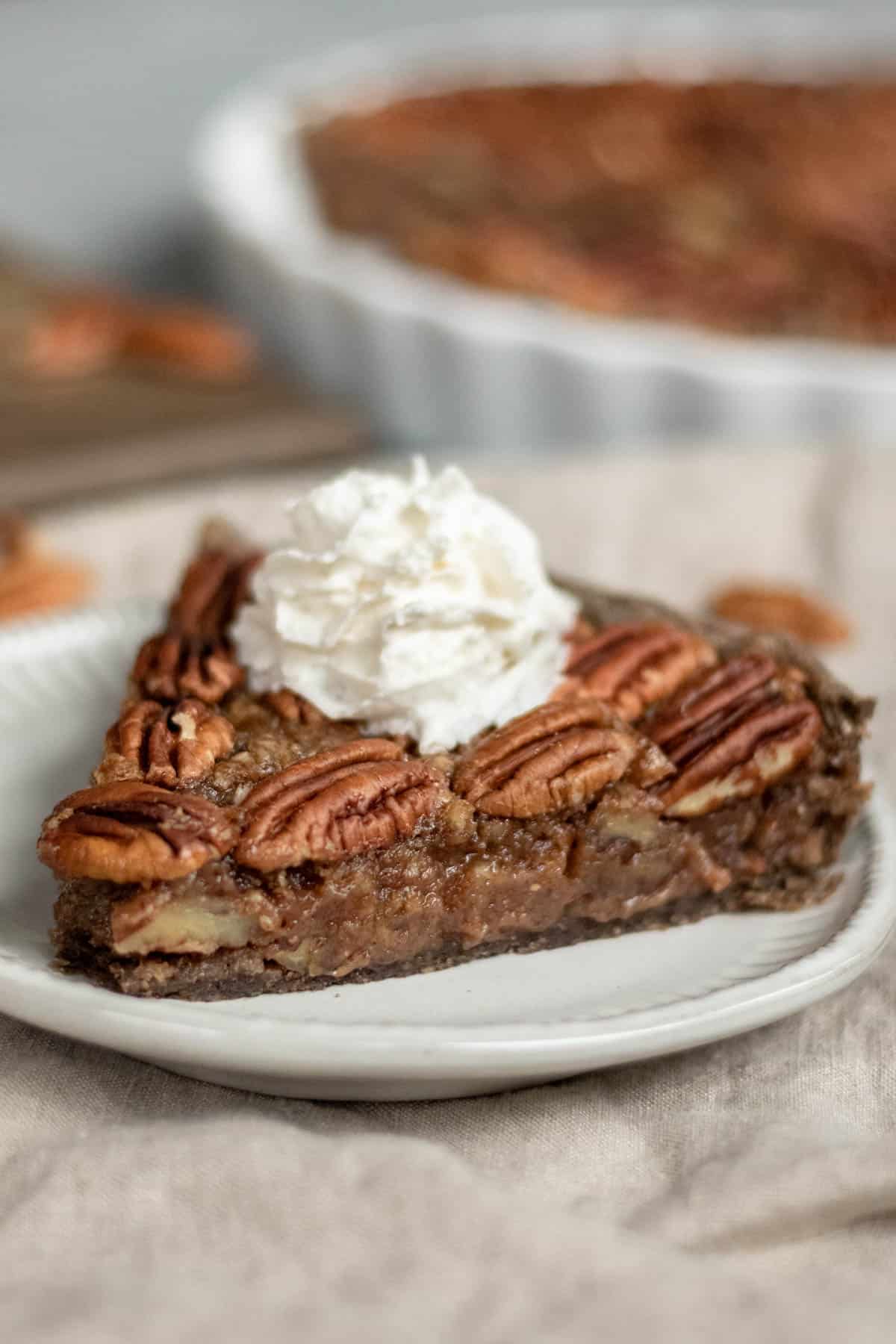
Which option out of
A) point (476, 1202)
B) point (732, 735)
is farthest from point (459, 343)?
point (476, 1202)

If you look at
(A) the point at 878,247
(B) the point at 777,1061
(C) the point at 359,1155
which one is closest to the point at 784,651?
(B) the point at 777,1061

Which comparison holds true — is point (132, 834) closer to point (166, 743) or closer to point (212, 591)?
point (166, 743)

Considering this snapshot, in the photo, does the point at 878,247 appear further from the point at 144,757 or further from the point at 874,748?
the point at 144,757

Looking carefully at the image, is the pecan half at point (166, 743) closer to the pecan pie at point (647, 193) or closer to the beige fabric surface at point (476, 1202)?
the beige fabric surface at point (476, 1202)

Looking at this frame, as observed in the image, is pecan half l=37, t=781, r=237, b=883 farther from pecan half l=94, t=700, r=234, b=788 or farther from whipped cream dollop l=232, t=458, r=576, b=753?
whipped cream dollop l=232, t=458, r=576, b=753

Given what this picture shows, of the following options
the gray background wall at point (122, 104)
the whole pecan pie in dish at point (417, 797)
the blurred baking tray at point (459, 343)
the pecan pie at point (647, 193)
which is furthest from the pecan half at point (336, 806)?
the gray background wall at point (122, 104)

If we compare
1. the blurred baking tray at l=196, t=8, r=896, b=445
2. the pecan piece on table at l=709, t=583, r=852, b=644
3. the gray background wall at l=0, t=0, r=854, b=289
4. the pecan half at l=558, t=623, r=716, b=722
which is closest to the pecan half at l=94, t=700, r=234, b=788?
the pecan half at l=558, t=623, r=716, b=722
